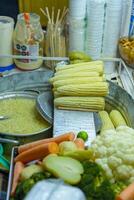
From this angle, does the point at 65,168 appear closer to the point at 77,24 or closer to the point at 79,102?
the point at 79,102

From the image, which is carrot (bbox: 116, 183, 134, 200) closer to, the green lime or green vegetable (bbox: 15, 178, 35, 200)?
green vegetable (bbox: 15, 178, 35, 200)

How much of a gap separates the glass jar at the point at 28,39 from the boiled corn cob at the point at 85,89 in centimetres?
27

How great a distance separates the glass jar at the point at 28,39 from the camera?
46.2 inches

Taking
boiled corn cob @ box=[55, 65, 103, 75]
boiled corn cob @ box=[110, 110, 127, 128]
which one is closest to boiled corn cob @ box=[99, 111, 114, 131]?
boiled corn cob @ box=[110, 110, 127, 128]

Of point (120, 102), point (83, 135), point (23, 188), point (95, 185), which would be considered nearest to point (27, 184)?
point (23, 188)

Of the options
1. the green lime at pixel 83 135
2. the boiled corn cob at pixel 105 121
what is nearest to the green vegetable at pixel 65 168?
the green lime at pixel 83 135

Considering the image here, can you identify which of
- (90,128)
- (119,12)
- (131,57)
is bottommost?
(90,128)

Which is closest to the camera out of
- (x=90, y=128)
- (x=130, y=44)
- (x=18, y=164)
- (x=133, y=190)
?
(x=133, y=190)

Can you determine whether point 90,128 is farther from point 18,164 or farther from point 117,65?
point 117,65

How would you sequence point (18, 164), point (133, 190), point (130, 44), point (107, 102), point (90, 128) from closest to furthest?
point (133, 190), point (18, 164), point (90, 128), point (107, 102), point (130, 44)

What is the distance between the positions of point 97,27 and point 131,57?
158mm

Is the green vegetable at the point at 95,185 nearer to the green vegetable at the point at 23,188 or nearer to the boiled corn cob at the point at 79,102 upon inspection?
the green vegetable at the point at 23,188

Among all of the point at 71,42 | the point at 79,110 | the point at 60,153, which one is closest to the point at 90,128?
the point at 79,110

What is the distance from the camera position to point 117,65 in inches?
49.3
